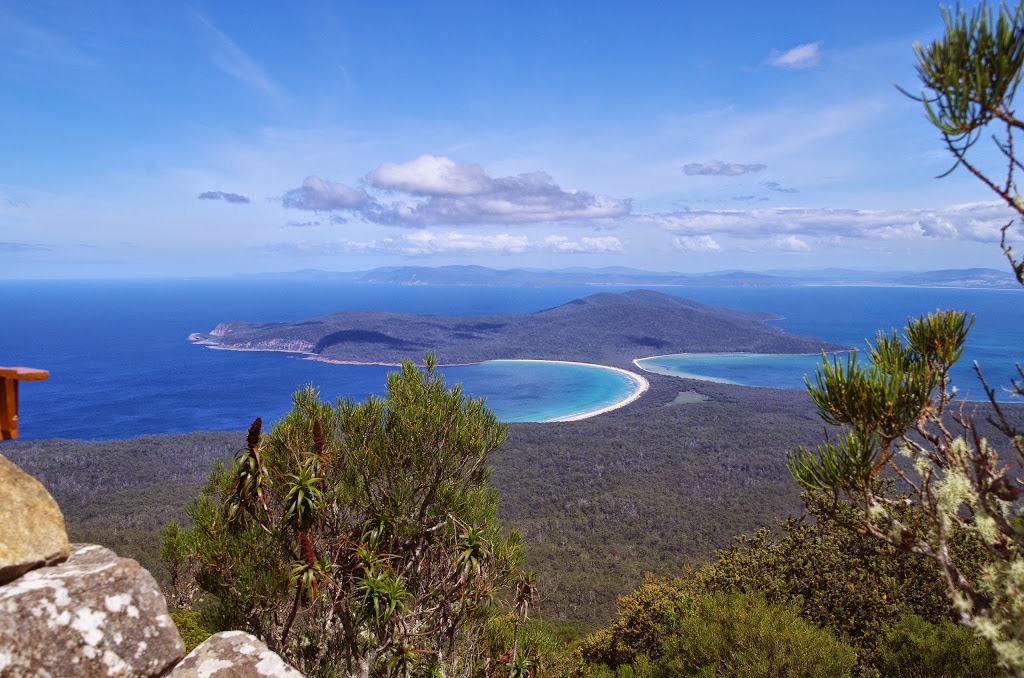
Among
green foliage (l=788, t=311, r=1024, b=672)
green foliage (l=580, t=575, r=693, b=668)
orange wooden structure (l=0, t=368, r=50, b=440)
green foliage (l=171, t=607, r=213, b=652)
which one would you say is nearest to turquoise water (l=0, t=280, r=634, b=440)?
green foliage (l=580, t=575, r=693, b=668)

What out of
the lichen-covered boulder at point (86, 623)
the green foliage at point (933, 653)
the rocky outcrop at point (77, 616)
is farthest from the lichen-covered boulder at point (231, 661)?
the green foliage at point (933, 653)

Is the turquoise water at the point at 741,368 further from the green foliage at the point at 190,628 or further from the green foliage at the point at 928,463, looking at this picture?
the green foliage at the point at 928,463

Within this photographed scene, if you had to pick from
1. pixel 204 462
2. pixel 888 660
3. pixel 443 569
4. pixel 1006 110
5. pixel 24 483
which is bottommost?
pixel 204 462

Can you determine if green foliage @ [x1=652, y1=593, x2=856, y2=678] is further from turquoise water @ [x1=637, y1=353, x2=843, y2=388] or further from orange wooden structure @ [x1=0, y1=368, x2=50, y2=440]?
turquoise water @ [x1=637, y1=353, x2=843, y2=388]

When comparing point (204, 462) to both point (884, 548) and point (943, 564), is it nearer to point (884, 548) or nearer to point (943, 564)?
point (884, 548)

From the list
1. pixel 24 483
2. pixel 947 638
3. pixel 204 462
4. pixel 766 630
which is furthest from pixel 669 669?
pixel 204 462
